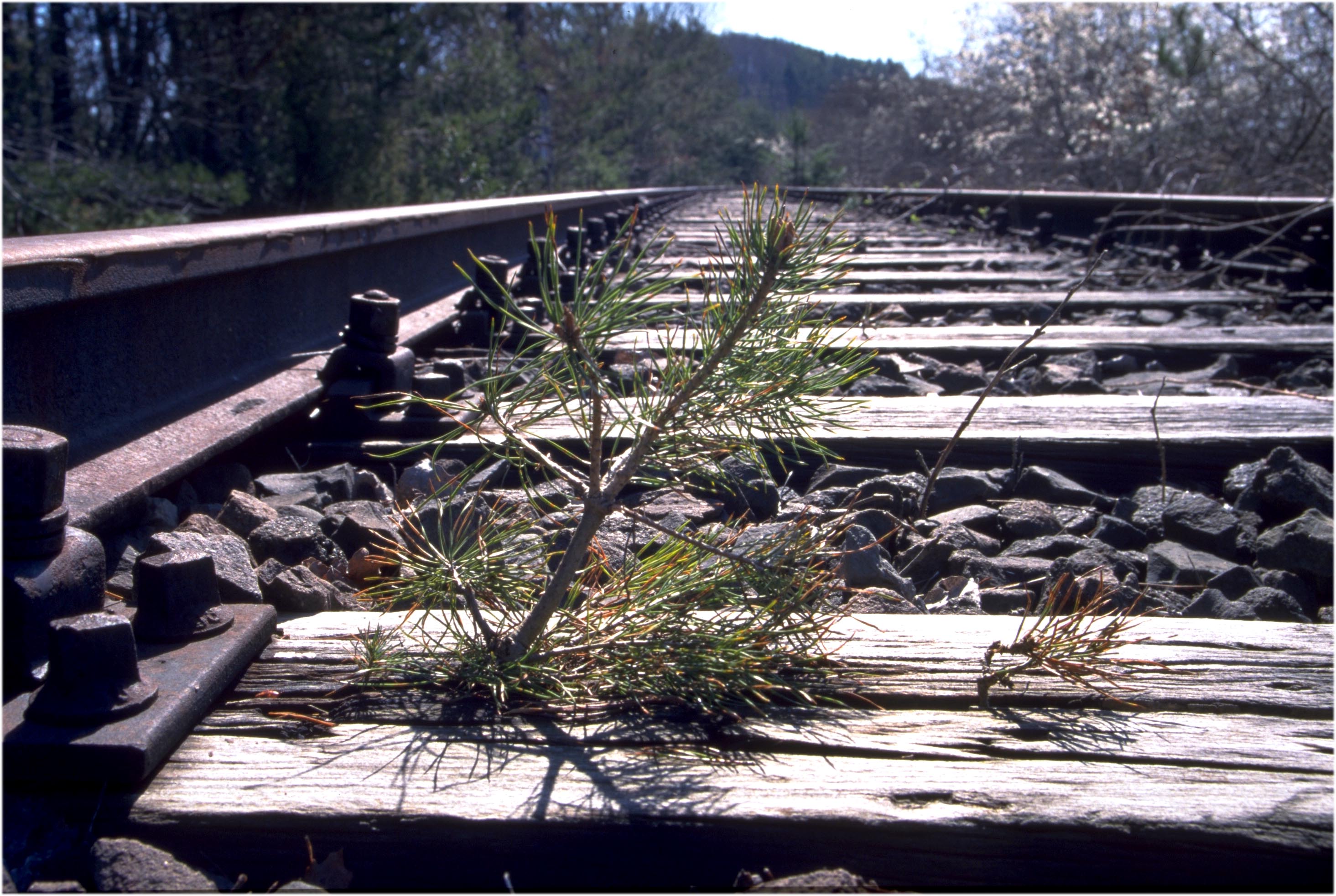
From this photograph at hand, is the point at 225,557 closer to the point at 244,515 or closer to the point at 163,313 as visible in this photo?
the point at 244,515

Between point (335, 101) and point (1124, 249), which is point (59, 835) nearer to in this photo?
point (1124, 249)

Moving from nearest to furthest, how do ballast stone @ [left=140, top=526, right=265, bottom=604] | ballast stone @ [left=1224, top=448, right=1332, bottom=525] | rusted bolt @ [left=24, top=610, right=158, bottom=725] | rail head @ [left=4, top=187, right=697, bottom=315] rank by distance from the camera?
rusted bolt @ [left=24, top=610, right=158, bottom=725]
ballast stone @ [left=140, top=526, right=265, bottom=604]
rail head @ [left=4, top=187, right=697, bottom=315]
ballast stone @ [left=1224, top=448, right=1332, bottom=525]

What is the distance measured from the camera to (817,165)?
31250mm

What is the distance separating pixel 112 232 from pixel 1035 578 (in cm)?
220

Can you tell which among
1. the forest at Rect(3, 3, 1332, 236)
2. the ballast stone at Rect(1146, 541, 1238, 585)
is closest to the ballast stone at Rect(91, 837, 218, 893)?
the ballast stone at Rect(1146, 541, 1238, 585)

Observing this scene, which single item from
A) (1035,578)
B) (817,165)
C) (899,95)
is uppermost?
(899,95)

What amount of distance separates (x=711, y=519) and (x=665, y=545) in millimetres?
727

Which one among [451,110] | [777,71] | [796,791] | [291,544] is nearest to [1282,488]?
[796,791]

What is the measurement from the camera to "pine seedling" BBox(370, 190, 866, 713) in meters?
1.27

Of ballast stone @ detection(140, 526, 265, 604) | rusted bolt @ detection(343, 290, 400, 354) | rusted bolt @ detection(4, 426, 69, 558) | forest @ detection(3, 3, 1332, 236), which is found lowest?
ballast stone @ detection(140, 526, 265, 604)

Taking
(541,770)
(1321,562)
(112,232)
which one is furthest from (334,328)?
(1321,562)

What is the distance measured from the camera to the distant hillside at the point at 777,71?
6341 cm

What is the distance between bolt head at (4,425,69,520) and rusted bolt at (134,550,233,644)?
152 mm

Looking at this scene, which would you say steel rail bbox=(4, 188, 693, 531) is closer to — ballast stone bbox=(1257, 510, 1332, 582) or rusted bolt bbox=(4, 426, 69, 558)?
rusted bolt bbox=(4, 426, 69, 558)
